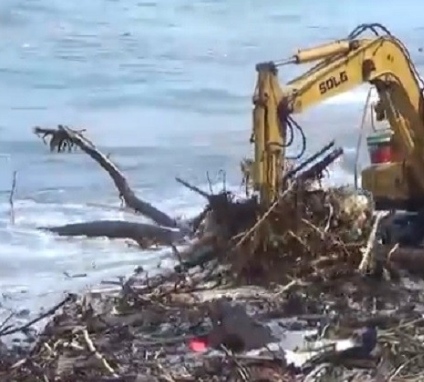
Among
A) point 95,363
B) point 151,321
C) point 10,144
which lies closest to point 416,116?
point 151,321

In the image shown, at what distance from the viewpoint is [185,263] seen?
10359 mm

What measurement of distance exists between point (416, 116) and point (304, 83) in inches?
57.8

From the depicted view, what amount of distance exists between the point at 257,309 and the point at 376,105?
2.78 meters

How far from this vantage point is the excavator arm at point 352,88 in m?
9.77

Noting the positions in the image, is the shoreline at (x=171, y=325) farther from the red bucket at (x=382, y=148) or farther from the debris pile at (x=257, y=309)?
the red bucket at (x=382, y=148)

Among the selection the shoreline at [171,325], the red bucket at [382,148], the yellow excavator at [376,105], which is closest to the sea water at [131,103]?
the shoreline at [171,325]

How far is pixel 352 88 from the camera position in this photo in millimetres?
10492

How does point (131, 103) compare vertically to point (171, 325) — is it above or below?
above

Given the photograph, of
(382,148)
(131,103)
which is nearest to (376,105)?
(382,148)

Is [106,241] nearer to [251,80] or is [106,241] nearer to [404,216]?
[404,216]

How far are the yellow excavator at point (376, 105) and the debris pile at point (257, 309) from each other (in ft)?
1.00

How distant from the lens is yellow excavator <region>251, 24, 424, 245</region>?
977 centimetres

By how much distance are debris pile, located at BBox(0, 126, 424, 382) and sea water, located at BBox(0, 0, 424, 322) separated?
0.78 metres

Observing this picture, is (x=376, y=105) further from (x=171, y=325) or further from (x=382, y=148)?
(x=171, y=325)
